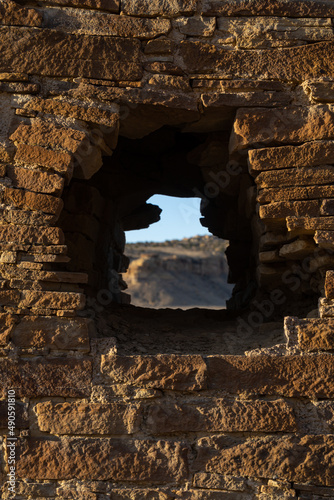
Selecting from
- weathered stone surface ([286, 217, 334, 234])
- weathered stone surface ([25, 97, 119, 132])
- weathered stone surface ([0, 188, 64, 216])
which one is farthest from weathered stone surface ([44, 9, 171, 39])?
weathered stone surface ([286, 217, 334, 234])

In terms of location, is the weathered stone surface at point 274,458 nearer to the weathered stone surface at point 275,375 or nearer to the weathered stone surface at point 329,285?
the weathered stone surface at point 275,375

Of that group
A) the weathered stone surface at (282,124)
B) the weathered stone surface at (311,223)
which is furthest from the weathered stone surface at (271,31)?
the weathered stone surface at (311,223)

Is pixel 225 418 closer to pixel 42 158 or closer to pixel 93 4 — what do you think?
pixel 42 158

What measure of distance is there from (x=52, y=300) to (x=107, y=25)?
1.75 metres

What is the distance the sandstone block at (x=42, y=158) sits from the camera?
2777 millimetres

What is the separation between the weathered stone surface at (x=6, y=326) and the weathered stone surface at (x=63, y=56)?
58.4 inches

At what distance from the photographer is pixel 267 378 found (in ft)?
8.48

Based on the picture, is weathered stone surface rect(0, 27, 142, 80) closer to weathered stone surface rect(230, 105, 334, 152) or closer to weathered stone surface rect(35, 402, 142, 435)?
weathered stone surface rect(230, 105, 334, 152)

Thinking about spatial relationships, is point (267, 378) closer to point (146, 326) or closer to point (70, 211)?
point (146, 326)

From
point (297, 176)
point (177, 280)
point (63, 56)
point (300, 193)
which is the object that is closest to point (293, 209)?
point (300, 193)

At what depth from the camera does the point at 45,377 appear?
2.58 m

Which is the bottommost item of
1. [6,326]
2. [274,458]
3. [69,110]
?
[274,458]

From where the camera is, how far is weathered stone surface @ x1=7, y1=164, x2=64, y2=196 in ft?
9.00

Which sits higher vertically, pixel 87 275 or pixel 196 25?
pixel 196 25
